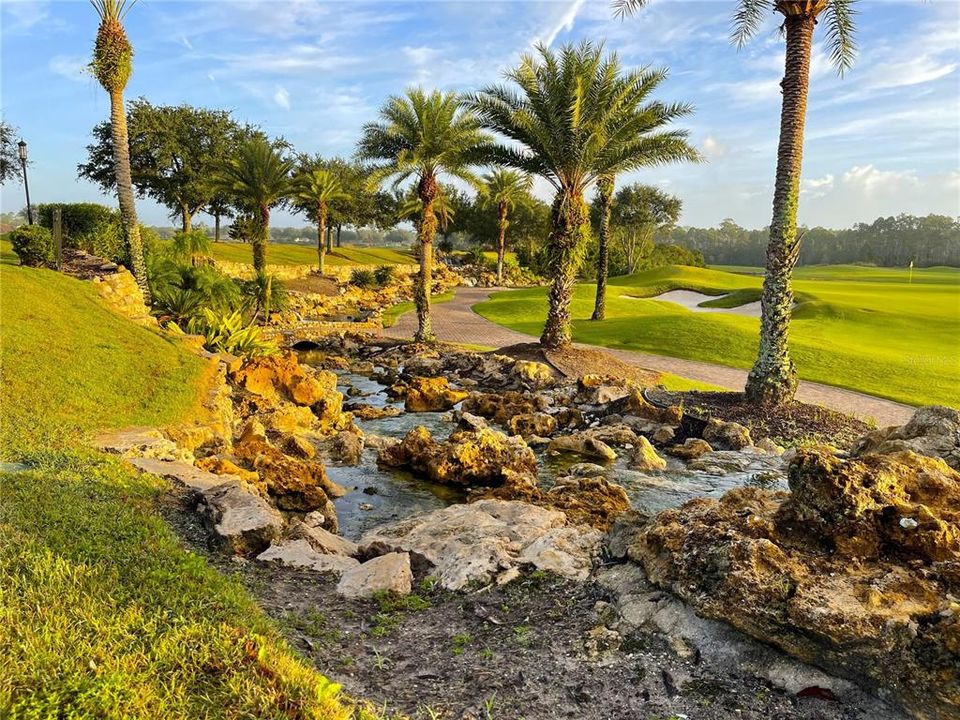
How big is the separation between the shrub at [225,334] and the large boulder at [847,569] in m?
15.8

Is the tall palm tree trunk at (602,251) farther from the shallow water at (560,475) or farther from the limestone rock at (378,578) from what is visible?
the limestone rock at (378,578)

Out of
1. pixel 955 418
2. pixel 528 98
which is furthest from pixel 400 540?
pixel 528 98

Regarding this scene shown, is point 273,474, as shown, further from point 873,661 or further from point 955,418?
point 955,418

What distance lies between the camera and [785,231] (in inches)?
590

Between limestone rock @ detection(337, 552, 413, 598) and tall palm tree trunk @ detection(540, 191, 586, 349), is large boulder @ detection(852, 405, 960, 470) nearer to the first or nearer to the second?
limestone rock @ detection(337, 552, 413, 598)

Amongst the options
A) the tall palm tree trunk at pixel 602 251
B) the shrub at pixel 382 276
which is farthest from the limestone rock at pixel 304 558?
the shrub at pixel 382 276

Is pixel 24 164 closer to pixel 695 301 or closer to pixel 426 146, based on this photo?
pixel 426 146

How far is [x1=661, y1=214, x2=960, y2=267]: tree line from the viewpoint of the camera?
10862cm

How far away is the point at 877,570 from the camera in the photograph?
4.70 metres

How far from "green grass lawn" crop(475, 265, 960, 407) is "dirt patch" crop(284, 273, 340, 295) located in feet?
46.3

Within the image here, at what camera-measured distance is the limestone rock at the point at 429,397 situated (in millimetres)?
17203

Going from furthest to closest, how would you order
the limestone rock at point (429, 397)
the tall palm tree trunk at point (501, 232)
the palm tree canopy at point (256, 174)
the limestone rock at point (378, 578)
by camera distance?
the tall palm tree trunk at point (501, 232)
the palm tree canopy at point (256, 174)
the limestone rock at point (429, 397)
the limestone rock at point (378, 578)

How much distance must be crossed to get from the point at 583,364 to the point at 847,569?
639 inches

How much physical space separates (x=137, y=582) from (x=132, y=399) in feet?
22.4
